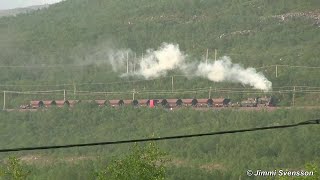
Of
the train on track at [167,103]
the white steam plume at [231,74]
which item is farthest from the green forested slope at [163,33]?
the train on track at [167,103]

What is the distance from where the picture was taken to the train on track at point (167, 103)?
98.3 meters

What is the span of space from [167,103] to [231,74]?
48.8 ft

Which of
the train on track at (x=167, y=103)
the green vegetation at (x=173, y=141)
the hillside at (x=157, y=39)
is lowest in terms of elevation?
the green vegetation at (x=173, y=141)

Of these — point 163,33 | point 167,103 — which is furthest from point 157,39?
point 167,103

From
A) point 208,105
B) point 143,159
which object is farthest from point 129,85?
point 143,159

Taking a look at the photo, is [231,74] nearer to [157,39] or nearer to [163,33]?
[157,39]

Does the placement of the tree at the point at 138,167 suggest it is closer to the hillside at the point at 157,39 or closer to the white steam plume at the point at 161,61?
the hillside at the point at 157,39

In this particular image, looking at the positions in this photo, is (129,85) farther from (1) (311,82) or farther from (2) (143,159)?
(2) (143,159)

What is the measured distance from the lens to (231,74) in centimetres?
11600

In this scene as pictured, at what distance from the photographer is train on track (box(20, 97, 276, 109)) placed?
9831 cm

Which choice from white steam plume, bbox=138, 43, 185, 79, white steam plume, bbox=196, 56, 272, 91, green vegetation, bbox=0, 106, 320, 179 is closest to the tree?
green vegetation, bbox=0, 106, 320, 179

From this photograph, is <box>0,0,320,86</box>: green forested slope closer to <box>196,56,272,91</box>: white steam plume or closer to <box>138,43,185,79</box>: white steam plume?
<box>138,43,185,79</box>: white steam plume

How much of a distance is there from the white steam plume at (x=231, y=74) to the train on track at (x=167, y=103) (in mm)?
5953

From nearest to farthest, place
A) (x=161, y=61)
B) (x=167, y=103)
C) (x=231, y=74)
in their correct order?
(x=167, y=103) < (x=231, y=74) < (x=161, y=61)
